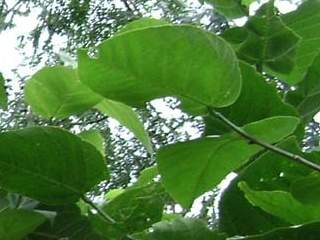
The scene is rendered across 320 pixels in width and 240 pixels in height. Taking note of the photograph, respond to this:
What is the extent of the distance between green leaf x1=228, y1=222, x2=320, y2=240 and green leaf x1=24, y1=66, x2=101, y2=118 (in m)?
0.11

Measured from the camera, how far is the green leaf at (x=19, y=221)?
33cm

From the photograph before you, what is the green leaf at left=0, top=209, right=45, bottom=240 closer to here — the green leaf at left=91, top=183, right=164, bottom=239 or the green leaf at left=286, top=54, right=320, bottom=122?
the green leaf at left=91, top=183, right=164, bottom=239

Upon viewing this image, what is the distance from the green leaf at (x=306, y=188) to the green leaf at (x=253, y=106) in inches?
1.5

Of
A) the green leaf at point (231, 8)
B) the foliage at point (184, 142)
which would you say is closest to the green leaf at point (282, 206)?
the foliage at point (184, 142)

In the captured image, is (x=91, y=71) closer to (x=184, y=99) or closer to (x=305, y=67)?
(x=184, y=99)

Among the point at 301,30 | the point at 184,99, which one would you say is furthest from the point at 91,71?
the point at 301,30

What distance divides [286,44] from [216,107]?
0.23 feet

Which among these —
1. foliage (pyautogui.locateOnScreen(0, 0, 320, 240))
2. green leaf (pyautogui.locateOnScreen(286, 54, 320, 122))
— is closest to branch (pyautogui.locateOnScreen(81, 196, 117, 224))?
foliage (pyautogui.locateOnScreen(0, 0, 320, 240))

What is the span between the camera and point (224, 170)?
327mm

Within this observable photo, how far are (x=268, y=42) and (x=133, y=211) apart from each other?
0.10 m

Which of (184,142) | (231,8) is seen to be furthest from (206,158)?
(231,8)

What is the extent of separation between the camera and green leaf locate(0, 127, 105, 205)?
31cm

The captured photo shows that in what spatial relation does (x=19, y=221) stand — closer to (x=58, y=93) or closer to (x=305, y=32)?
(x=58, y=93)

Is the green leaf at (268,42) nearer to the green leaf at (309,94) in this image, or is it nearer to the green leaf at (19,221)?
the green leaf at (309,94)
